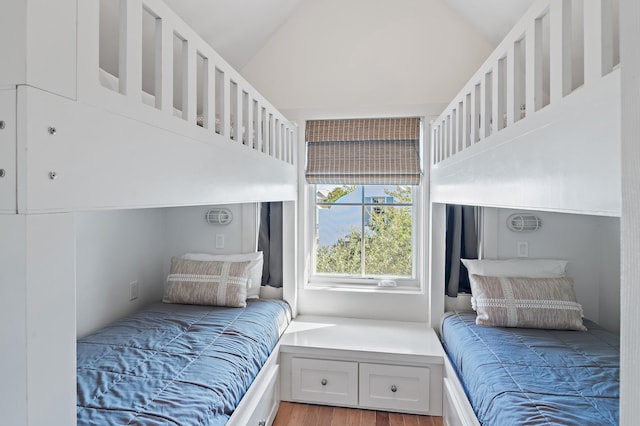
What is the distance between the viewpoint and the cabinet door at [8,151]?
0.55m

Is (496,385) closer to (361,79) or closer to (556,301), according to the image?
(556,301)

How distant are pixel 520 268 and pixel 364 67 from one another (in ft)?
6.22

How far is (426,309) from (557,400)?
1.45 meters

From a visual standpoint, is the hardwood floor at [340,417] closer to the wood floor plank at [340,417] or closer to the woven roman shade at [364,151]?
the wood floor plank at [340,417]

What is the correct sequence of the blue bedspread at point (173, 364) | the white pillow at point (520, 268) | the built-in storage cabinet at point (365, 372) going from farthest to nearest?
the white pillow at point (520, 268)
the built-in storage cabinet at point (365, 372)
the blue bedspread at point (173, 364)

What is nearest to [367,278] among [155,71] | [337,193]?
[337,193]

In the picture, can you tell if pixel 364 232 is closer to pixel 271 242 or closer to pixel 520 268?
pixel 271 242

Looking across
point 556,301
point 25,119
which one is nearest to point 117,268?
point 25,119

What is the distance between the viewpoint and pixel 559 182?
0.83 metres

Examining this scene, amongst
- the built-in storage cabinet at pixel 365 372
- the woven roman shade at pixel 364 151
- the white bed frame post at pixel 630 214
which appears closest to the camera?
the white bed frame post at pixel 630 214

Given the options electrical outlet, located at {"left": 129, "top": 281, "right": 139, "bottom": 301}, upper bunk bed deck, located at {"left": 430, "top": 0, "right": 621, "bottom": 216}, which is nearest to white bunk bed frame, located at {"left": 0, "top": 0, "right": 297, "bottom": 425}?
upper bunk bed deck, located at {"left": 430, "top": 0, "right": 621, "bottom": 216}

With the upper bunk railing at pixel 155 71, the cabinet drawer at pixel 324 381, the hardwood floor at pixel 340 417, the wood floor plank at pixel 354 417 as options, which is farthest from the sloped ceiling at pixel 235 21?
the wood floor plank at pixel 354 417

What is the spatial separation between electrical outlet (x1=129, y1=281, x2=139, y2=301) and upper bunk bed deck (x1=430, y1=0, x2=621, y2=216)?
2.38 metres

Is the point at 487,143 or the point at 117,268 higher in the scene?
the point at 487,143
